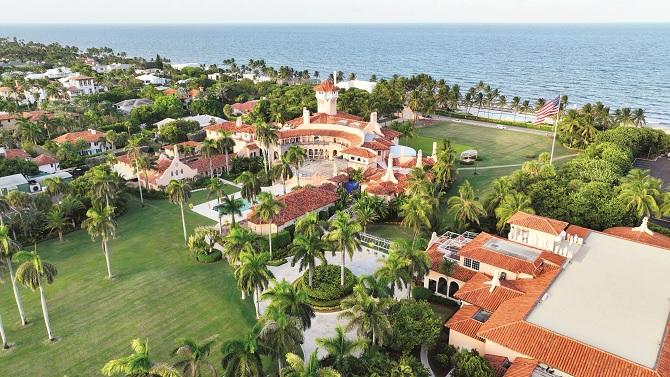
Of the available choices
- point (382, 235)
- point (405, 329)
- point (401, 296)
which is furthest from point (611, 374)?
point (382, 235)

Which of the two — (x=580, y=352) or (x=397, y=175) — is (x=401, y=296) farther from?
(x=397, y=175)

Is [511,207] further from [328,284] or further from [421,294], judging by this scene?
[328,284]

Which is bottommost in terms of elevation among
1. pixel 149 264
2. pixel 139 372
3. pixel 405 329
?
pixel 149 264

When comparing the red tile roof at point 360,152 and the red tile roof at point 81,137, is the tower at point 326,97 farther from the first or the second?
the red tile roof at point 81,137

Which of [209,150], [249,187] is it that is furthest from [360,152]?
[249,187]

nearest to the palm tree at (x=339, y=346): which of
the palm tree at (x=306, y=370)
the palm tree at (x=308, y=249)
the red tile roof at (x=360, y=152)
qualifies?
the palm tree at (x=306, y=370)
